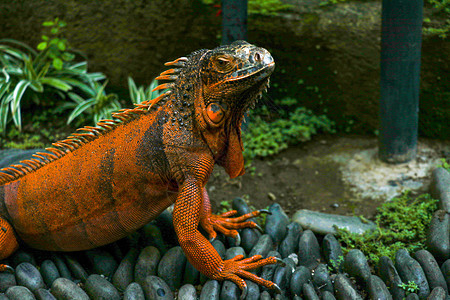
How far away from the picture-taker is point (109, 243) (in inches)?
161

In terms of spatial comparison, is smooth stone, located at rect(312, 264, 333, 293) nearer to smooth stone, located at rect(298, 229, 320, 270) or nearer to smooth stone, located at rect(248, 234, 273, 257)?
smooth stone, located at rect(298, 229, 320, 270)

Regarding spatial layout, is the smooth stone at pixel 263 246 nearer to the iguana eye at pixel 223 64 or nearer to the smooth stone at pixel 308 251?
the smooth stone at pixel 308 251

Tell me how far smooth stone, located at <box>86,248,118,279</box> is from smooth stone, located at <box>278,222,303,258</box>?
5.06 ft

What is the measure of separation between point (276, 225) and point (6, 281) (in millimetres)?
2446

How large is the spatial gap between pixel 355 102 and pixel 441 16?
62.6 inches

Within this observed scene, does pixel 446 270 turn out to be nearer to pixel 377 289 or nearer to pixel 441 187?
pixel 377 289

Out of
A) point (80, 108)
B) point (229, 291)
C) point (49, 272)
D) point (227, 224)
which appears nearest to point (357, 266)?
point (229, 291)

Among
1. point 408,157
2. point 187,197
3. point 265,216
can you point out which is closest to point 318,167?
point 408,157

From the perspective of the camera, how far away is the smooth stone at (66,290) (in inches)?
141

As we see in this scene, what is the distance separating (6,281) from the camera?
150 inches

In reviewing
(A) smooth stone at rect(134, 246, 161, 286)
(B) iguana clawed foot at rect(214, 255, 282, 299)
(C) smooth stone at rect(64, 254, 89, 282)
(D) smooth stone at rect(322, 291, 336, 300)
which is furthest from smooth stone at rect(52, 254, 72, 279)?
(D) smooth stone at rect(322, 291, 336, 300)

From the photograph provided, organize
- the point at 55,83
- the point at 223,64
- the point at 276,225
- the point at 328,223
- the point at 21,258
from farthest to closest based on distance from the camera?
1. the point at 55,83
2. the point at 328,223
3. the point at 276,225
4. the point at 21,258
5. the point at 223,64

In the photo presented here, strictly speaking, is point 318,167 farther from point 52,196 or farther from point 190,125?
point 52,196

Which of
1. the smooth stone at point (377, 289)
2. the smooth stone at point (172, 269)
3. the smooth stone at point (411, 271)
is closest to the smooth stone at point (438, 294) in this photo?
the smooth stone at point (411, 271)
